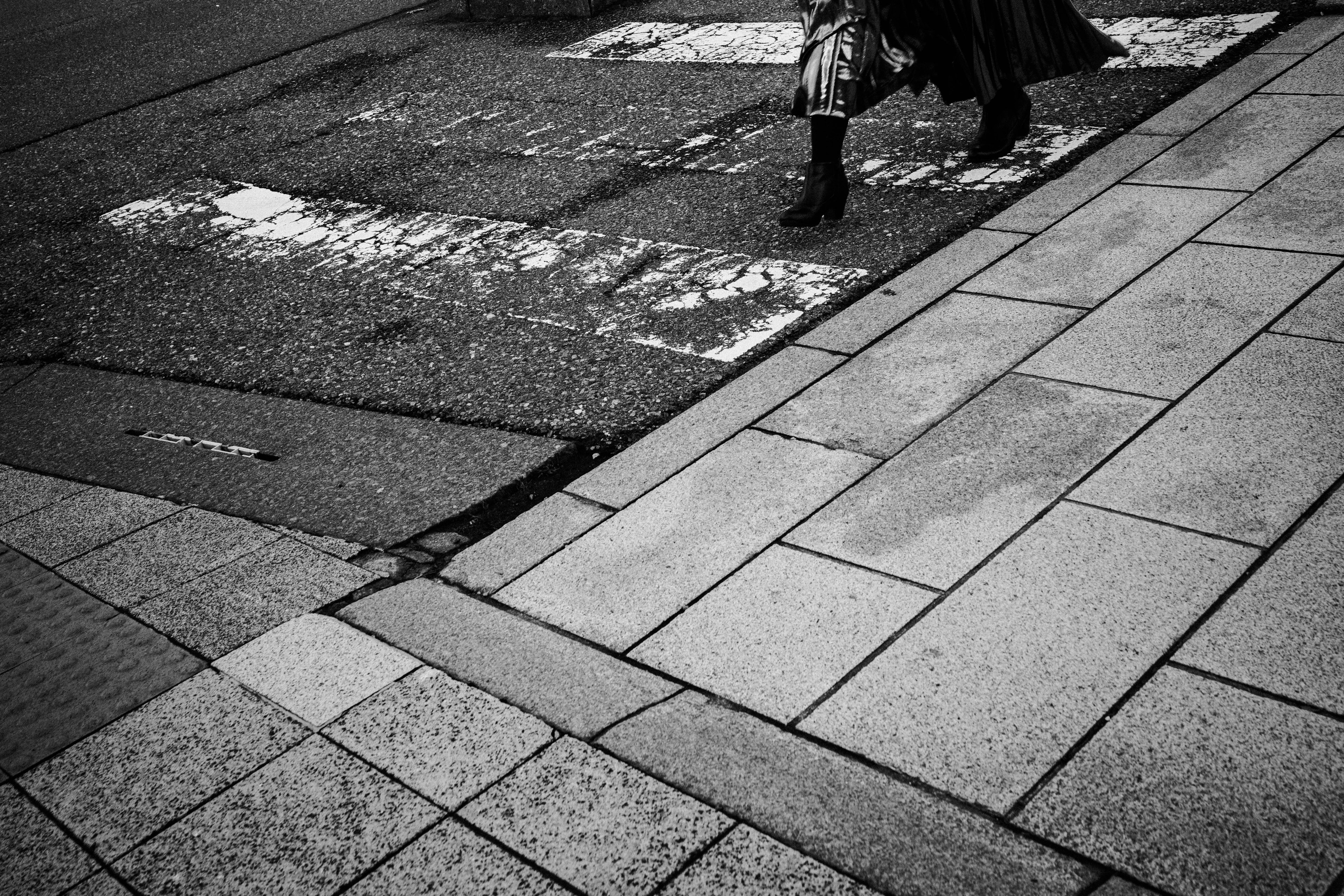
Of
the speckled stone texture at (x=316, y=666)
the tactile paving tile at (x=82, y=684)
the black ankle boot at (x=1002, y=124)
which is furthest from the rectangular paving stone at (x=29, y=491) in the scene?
the black ankle boot at (x=1002, y=124)

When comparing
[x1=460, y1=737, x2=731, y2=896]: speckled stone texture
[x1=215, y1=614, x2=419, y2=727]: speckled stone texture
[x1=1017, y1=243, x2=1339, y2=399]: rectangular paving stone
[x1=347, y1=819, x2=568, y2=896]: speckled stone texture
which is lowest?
[x1=347, y1=819, x2=568, y2=896]: speckled stone texture

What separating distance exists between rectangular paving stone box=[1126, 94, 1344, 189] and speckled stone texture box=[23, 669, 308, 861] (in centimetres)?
347

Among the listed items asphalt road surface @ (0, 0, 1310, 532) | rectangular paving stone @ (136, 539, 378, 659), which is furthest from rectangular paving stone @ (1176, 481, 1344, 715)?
rectangular paving stone @ (136, 539, 378, 659)

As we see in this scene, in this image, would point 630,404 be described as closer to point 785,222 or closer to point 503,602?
point 503,602

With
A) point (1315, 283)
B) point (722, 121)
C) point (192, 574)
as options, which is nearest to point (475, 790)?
point (192, 574)

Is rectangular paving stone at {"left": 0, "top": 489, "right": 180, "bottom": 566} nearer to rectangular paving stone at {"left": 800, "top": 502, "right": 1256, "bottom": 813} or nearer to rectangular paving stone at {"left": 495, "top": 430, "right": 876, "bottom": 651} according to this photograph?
rectangular paving stone at {"left": 495, "top": 430, "right": 876, "bottom": 651}

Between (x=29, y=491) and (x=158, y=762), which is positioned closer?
(x=158, y=762)

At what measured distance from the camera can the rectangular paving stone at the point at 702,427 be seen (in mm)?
3074

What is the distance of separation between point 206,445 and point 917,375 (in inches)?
91.9

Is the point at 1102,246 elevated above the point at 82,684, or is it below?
above

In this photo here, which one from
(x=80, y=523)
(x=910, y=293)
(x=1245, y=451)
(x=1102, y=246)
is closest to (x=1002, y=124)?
(x=1102, y=246)

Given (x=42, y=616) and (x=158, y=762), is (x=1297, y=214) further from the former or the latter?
(x=42, y=616)

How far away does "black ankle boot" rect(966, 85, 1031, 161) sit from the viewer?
14.8ft

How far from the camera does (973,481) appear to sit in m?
2.75
